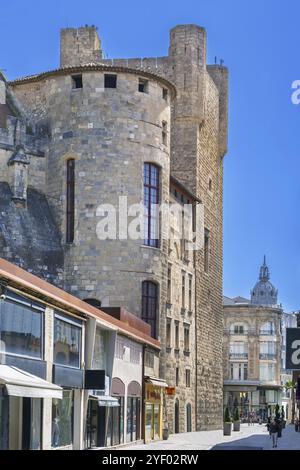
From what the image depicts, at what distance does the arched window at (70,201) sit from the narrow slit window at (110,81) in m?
3.71

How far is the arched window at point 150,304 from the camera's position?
45094 mm

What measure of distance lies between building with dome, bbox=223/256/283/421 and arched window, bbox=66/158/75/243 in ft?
191

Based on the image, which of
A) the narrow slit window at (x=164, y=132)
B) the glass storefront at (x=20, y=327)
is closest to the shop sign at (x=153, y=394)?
the narrow slit window at (x=164, y=132)

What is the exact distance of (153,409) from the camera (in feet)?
127

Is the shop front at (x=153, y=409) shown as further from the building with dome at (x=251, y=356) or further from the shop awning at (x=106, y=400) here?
the building with dome at (x=251, y=356)

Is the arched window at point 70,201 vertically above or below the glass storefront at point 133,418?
above

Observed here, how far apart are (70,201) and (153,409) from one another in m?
11.2

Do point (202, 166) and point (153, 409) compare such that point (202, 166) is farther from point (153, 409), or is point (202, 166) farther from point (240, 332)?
point (240, 332)

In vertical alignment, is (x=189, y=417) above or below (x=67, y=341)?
below

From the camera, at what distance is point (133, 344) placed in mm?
34875

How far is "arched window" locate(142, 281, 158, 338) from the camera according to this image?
45.1 m

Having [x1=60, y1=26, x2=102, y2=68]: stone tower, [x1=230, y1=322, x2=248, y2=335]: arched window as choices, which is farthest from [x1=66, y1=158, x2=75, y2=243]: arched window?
[x1=230, y1=322, x2=248, y2=335]: arched window

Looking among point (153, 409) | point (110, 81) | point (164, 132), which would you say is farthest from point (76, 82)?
point (153, 409)
